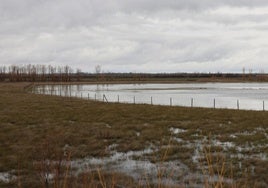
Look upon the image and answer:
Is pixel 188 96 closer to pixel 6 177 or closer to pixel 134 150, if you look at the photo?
pixel 134 150

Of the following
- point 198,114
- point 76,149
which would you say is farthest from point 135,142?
point 198,114

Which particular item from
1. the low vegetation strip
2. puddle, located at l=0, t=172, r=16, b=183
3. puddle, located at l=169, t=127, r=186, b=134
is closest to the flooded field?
the low vegetation strip

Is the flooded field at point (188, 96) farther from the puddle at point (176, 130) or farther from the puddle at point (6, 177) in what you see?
the puddle at point (6, 177)

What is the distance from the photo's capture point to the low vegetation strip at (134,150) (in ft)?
28.8

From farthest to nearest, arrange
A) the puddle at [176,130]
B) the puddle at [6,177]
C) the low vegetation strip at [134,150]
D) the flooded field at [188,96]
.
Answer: the flooded field at [188,96] → the puddle at [176,130] → the puddle at [6,177] → the low vegetation strip at [134,150]

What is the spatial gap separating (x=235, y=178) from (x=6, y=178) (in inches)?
246

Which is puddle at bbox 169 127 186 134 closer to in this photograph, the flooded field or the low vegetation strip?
the low vegetation strip

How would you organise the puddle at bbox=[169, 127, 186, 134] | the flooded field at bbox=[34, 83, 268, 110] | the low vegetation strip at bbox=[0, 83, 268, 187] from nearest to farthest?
the low vegetation strip at bbox=[0, 83, 268, 187] < the puddle at bbox=[169, 127, 186, 134] < the flooded field at bbox=[34, 83, 268, 110]

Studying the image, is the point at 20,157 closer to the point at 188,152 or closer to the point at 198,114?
the point at 188,152

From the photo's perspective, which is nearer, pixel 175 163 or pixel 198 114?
pixel 175 163

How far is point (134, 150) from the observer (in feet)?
42.9

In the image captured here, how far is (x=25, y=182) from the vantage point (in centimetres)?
884

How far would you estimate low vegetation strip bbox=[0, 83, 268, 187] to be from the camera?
28.8 feet

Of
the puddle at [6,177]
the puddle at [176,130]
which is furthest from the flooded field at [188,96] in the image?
the puddle at [6,177]
